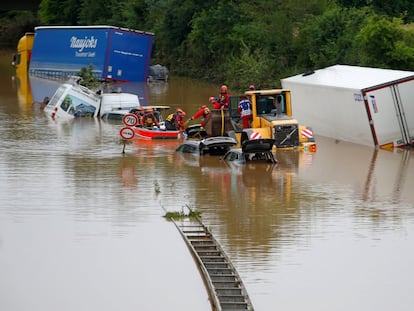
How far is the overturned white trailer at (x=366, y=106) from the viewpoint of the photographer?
30.5m

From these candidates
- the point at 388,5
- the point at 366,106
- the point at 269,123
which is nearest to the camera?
the point at 269,123

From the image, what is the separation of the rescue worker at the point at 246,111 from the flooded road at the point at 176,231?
1.55m

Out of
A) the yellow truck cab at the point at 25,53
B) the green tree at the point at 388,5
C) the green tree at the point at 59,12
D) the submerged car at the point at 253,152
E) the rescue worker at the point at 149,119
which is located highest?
the green tree at the point at 59,12

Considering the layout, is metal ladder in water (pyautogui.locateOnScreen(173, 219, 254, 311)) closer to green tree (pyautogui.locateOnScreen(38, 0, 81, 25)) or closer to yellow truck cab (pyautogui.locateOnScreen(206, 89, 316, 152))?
yellow truck cab (pyautogui.locateOnScreen(206, 89, 316, 152))

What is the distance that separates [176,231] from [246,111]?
10694 mm

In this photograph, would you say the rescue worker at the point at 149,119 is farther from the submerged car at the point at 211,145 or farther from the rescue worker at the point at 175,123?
the submerged car at the point at 211,145

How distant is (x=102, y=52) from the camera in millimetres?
56375

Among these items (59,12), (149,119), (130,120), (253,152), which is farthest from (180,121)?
(59,12)

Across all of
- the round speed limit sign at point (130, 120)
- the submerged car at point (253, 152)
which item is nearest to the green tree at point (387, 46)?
the round speed limit sign at point (130, 120)

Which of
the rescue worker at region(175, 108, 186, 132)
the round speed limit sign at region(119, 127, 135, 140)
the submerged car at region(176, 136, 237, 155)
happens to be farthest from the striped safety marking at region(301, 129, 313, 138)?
the round speed limit sign at region(119, 127, 135, 140)

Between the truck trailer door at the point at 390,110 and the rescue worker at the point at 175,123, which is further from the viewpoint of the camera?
the rescue worker at the point at 175,123

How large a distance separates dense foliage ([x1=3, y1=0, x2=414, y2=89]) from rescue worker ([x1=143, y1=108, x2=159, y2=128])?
476 inches

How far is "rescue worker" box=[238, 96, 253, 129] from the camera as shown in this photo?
30094 millimetres

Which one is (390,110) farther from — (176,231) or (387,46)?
(176,231)
